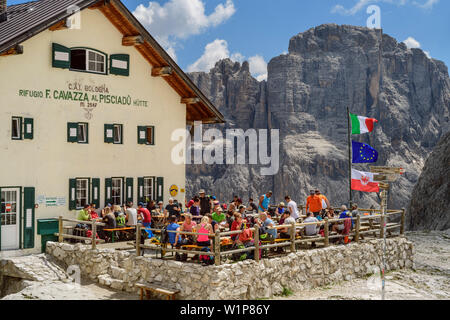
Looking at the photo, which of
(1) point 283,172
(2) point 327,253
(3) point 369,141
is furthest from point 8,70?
(3) point 369,141

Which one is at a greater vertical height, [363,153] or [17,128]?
[17,128]

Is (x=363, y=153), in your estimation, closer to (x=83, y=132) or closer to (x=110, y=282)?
(x=110, y=282)

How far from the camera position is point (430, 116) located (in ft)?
448

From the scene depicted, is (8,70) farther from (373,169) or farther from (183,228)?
(373,169)

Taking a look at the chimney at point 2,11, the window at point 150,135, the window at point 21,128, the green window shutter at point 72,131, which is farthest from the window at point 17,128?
the window at point 150,135

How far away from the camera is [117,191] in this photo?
795 inches

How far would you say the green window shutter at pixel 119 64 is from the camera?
20000 mm

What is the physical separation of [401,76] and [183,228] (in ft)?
442

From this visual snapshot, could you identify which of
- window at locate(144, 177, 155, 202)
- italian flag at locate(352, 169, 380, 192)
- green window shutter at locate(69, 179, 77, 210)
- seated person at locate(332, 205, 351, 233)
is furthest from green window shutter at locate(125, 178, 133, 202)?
italian flag at locate(352, 169, 380, 192)

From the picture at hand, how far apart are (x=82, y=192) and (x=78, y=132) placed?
213 cm

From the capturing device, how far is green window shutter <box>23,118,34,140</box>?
57.5 feet

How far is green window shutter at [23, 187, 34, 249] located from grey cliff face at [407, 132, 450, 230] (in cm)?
2072

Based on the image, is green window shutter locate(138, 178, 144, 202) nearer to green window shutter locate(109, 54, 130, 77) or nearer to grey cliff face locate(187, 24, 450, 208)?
green window shutter locate(109, 54, 130, 77)

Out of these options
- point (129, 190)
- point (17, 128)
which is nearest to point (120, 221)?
point (129, 190)
